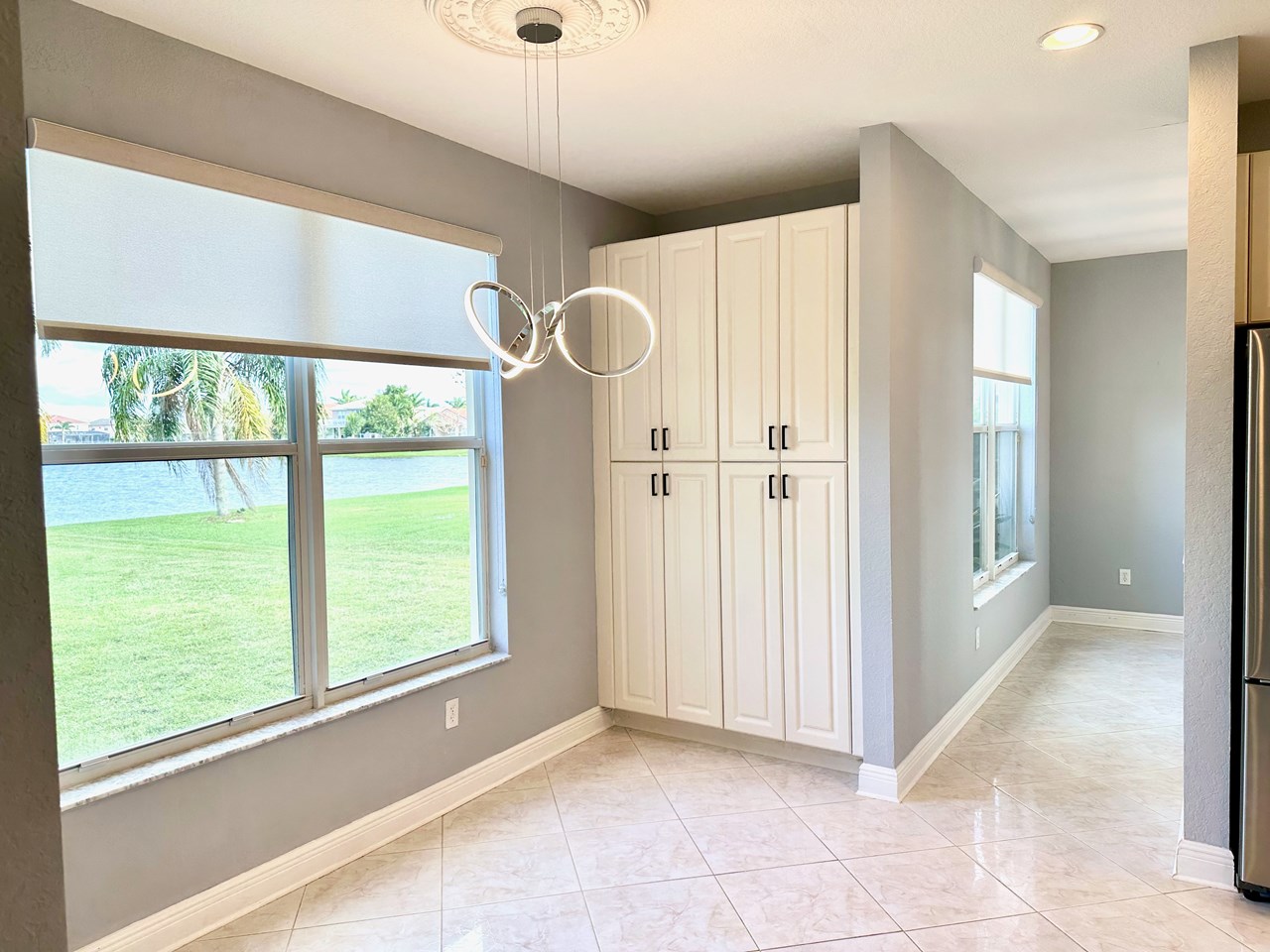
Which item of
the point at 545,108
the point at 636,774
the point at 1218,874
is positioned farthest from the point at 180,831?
the point at 1218,874

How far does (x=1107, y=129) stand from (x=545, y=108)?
2101mm

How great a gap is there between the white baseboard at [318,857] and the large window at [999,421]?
249 centimetres

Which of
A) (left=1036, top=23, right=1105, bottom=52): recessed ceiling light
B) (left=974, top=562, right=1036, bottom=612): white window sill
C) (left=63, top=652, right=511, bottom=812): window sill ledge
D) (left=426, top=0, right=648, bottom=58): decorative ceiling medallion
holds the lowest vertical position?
(left=63, top=652, right=511, bottom=812): window sill ledge

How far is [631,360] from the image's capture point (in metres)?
3.79

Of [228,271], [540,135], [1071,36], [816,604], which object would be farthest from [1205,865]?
[228,271]

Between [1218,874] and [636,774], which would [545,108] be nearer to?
[636,774]

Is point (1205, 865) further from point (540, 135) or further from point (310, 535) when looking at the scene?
point (540, 135)

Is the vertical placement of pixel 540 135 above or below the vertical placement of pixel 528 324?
above

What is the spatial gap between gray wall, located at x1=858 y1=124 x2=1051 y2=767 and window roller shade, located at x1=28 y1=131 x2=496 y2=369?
155 centimetres

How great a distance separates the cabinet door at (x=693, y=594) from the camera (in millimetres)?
3621

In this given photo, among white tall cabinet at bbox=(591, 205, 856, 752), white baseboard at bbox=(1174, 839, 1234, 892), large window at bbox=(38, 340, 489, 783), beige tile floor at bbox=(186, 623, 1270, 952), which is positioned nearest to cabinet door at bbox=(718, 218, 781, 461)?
white tall cabinet at bbox=(591, 205, 856, 752)

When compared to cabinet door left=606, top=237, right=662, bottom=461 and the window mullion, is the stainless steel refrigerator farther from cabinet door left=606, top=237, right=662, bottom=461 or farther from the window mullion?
the window mullion

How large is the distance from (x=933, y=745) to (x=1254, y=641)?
1.44m

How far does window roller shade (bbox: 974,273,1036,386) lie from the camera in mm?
4414
